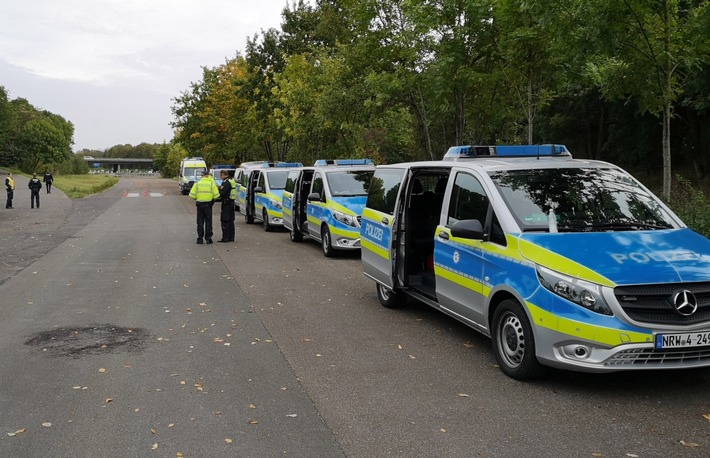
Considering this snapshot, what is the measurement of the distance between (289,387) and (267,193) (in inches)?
588

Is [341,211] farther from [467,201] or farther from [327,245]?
[467,201]

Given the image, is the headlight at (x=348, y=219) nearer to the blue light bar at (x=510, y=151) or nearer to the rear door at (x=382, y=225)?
the rear door at (x=382, y=225)

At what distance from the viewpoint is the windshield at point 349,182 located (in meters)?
14.6

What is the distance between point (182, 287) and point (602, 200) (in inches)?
257

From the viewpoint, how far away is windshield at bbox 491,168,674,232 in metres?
5.94

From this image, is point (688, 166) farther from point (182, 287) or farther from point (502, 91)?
point (182, 287)

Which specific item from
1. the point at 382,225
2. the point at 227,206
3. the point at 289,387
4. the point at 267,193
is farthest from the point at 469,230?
the point at 267,193

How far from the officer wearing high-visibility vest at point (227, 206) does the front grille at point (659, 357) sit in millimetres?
12641

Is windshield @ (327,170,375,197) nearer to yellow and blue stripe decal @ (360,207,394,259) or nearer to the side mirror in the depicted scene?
yellow and blue stripe decal @ (360,207,394,259)

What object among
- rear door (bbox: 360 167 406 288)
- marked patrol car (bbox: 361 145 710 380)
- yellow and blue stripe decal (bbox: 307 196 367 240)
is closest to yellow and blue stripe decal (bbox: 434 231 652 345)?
marked patrol car (bbox: 361 145 710 380)

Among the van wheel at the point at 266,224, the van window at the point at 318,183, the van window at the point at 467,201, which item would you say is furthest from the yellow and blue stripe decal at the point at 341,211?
the van window at the point at 467,201

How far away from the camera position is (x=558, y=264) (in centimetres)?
516

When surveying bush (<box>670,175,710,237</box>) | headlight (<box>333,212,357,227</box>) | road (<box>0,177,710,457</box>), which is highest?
bush (<box>670,175,710,237</box>)

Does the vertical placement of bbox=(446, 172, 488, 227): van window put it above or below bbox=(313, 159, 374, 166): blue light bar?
below
